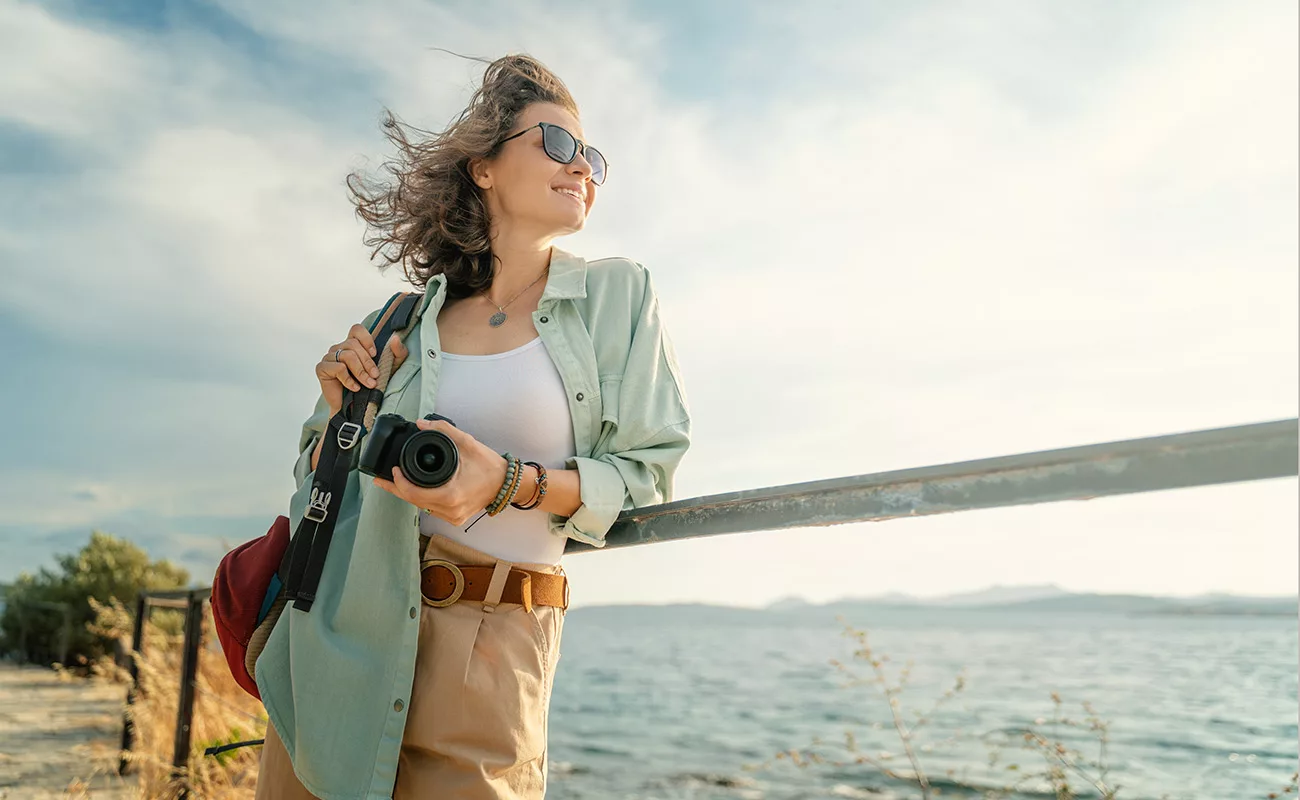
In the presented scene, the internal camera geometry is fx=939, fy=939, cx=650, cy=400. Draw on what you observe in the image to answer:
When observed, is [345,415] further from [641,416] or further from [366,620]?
[641,416]

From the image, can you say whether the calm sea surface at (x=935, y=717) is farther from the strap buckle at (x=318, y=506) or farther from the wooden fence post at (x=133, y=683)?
the wooden fence post at (x=133, y=683)

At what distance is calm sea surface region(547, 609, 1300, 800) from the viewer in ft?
40.9

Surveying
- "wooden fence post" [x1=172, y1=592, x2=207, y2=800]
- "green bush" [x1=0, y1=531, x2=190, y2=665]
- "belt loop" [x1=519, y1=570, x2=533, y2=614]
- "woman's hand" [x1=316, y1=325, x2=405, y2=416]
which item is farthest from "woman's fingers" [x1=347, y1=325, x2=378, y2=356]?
"green bush" [x1=0, y1=531, x2=190, y2=665]

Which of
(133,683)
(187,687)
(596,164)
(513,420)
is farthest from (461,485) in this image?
(133,683)

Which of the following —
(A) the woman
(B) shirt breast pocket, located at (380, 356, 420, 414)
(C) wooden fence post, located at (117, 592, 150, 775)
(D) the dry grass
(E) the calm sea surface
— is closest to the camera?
(A) the woman

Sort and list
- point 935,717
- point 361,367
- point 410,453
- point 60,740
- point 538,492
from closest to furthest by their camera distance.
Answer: point 410,453 → point 538,492 → point 361,367 → point 60,740 → point 935,717

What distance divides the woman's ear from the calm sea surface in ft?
5.65

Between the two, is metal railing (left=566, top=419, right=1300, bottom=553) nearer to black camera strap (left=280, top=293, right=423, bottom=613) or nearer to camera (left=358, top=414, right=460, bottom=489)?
camera (left=358, top=414, right=460, bottom=489)

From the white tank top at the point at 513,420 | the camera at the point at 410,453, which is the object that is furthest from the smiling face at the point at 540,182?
the camera at the point at 410,453

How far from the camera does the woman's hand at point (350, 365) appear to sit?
5.75 feet

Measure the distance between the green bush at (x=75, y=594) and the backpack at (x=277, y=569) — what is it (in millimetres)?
14790

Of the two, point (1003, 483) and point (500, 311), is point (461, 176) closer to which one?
point (500, 311)

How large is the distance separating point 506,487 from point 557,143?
2.59ft

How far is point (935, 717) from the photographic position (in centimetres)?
2136
